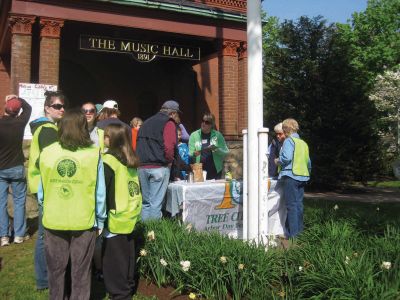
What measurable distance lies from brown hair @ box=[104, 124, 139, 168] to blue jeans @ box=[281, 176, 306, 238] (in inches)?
121

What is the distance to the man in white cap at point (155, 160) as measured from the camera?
19.7 feet

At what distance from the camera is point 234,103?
1209cm

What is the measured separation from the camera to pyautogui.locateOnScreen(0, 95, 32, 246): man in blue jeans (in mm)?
5957

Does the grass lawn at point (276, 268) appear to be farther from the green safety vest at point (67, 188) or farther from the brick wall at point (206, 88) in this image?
the brick wall at point (206, 88)

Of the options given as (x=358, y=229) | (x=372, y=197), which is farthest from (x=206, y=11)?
(x=358, y=229)

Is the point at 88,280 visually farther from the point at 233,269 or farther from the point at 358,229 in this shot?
the point at 358,229

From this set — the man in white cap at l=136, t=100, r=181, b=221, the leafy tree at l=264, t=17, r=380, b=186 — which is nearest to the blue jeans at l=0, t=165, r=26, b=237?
the man in white cap at l=136, t=100, r=181, b=221

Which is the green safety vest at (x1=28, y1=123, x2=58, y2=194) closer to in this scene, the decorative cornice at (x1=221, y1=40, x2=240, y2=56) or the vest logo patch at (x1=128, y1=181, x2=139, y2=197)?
the vest logo patch at (x1=128, y1=181, x2=139, y2=197)

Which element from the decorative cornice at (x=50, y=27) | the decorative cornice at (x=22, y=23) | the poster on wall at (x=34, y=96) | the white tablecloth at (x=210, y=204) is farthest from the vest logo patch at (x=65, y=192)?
the decorative cornice at (x=22, y=23)

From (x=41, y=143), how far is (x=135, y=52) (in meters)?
7.07

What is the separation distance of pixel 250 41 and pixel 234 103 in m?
6.87

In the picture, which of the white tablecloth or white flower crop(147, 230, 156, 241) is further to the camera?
the white tablecloth

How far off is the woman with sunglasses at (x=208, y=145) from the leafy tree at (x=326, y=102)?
7.65 meters

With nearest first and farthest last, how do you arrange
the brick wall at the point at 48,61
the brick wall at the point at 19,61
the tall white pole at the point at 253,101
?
the tall white pole at the point at 253,101 < the brick wall at the point at 19,61 < the brick wall at the point at 48,61
